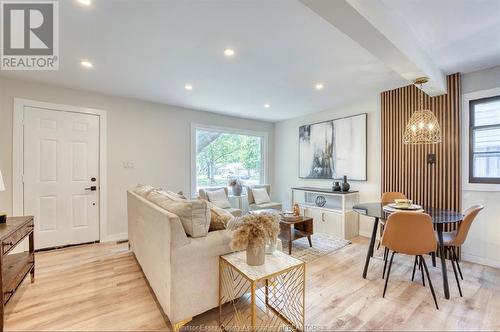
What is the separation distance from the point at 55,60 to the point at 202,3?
6.79ft

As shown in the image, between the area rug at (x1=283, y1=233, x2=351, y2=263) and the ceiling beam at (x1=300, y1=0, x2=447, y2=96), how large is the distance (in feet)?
8.13

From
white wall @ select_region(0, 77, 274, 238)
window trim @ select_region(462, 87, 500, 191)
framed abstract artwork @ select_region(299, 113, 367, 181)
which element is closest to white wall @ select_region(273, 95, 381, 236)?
framed abstract artwork @ select_region(299, 113, 367, 181)

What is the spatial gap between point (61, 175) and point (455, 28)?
17.0 ft

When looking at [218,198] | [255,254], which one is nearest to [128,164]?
[218,198]

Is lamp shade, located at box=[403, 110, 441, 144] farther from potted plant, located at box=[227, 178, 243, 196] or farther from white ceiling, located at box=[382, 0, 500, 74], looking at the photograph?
potted plant, located at box=[227, 178, 243, 196]

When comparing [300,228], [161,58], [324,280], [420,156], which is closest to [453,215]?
[420,156]

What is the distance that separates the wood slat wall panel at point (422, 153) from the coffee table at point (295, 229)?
5.01ft

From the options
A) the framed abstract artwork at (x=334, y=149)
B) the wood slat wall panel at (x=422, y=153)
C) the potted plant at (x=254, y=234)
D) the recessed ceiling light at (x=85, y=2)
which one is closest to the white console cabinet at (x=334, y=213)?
the framed abstract artwork at (x=334, y=149)

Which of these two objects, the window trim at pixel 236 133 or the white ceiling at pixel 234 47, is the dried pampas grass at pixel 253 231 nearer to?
the white ceiling at pixel 234 47

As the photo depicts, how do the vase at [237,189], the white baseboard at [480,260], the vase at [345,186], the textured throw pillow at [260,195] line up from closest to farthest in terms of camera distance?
the white baseboard at [480,260]
the vase at [345,186]
the textured throw pillow at [260,195]
the vase at [237,189]

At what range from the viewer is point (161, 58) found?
2.58 metres

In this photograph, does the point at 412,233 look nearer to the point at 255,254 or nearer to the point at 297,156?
the point at 255,254

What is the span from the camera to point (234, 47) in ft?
7.75

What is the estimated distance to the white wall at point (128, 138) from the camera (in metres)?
3.15
